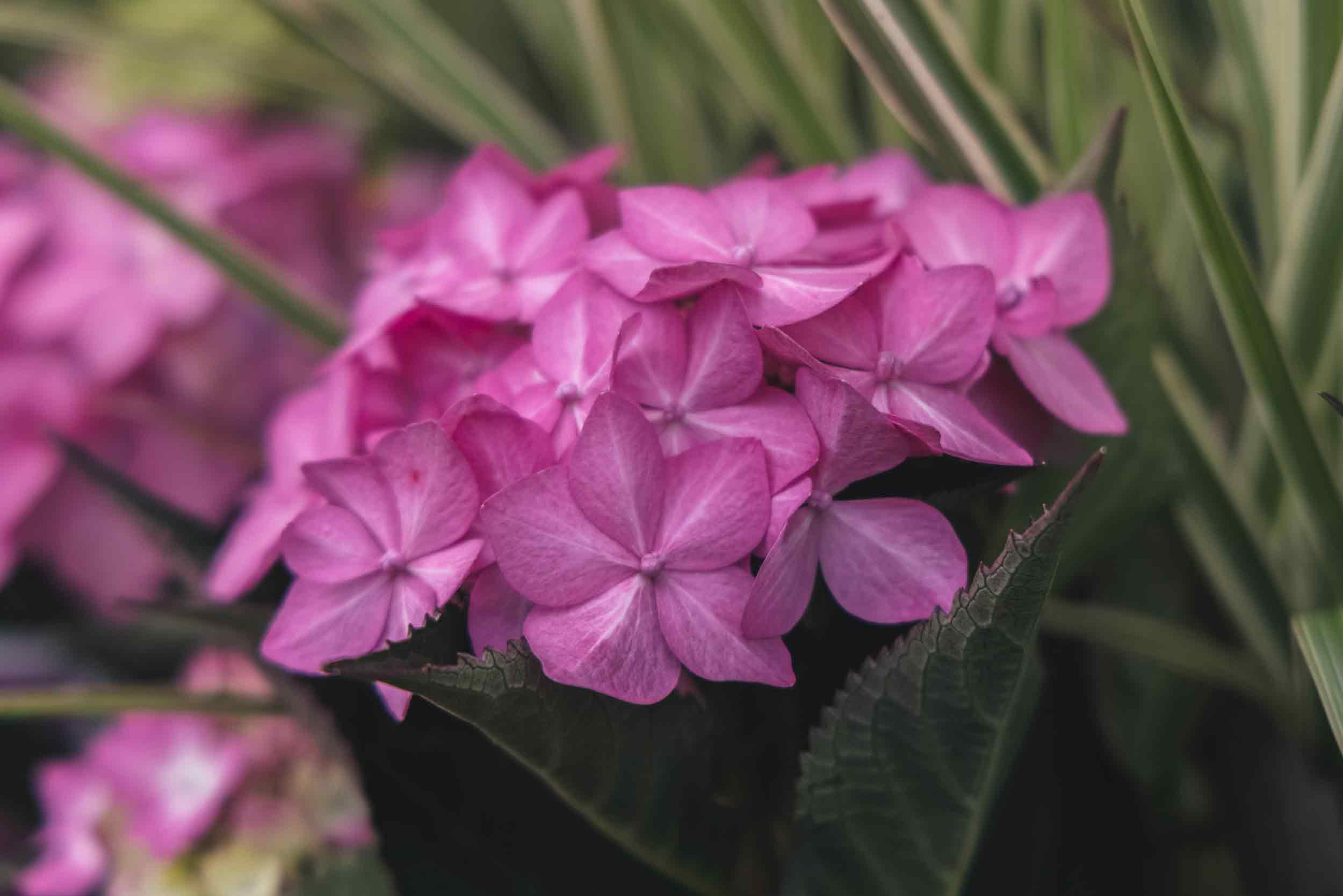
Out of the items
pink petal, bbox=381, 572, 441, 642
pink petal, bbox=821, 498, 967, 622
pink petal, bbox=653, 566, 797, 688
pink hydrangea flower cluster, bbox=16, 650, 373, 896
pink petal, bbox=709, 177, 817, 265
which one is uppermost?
pink petal, bbox=709, 177, 817, 265

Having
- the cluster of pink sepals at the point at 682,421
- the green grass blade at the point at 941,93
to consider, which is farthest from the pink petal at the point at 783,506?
the green grass blade at the point at 941,93

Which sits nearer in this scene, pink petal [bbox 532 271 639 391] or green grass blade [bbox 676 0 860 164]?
pink petal [bbox 532 271 639 391]

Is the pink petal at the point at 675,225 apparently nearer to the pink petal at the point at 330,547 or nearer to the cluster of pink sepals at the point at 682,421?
the cluster of pink sepals at the point at 682,421

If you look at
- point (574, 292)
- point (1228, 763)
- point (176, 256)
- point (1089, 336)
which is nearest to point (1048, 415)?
point (1089, 336)

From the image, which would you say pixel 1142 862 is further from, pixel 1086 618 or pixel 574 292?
pixel 574 292

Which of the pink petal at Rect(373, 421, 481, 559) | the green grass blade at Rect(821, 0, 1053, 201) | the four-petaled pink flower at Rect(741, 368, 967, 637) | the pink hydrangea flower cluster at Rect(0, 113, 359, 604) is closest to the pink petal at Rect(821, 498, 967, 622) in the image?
the four-petaled pink flower at Rect(741, 368, 967, 637)

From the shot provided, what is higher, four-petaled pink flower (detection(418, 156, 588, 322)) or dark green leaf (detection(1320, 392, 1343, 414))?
dark green leaf (detection(1320, 392, 1343, 414))

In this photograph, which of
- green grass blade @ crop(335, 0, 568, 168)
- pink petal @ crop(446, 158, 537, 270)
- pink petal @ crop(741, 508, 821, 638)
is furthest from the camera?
green grass blade @ crop(335, 0, 568, 168)

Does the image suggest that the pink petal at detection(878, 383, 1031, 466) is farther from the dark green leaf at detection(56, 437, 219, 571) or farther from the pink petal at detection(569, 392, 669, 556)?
the dark green leaf at detection(56, 437, 219, 571)
